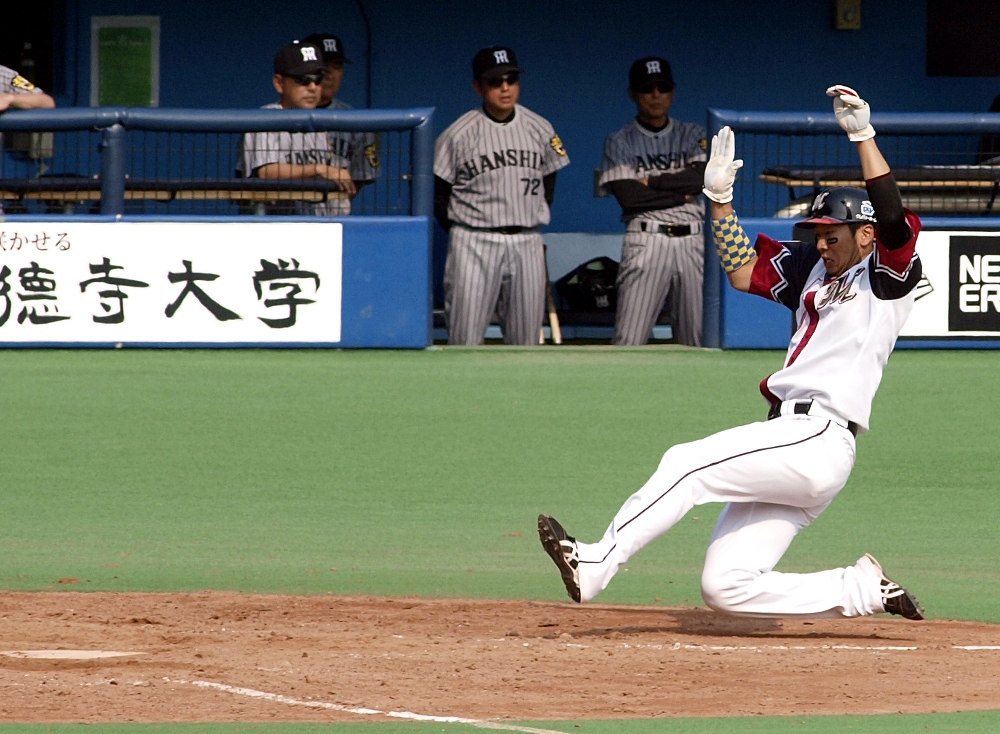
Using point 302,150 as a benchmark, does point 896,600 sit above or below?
below

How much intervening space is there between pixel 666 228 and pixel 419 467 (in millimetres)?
2457

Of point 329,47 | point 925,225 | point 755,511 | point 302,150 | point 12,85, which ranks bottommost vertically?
point 755,511

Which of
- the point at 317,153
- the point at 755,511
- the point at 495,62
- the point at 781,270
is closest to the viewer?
the point at 755,511

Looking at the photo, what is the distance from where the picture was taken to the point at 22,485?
23.4 feet

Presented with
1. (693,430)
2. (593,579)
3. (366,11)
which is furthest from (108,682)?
(366,11)

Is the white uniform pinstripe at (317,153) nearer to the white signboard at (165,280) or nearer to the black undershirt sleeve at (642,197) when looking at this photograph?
the white signboard at (165,280)

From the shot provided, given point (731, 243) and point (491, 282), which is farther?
point (491, 282)

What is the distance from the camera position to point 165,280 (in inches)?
339

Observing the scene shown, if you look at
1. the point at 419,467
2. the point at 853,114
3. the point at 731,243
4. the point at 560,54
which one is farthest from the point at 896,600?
the point at 560,54

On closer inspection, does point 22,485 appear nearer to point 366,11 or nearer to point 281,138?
point 281,138

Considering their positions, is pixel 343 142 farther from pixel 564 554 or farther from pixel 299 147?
pixel 564 554

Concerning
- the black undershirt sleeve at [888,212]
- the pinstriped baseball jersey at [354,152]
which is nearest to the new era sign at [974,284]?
the pinstriped baseball jersey at [354,152]

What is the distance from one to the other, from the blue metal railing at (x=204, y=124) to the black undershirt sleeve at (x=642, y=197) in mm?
1112

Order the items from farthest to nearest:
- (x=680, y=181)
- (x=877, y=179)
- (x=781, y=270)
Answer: (x=680, y=181) < (x=781, y=270) < (x=877, y=179)
